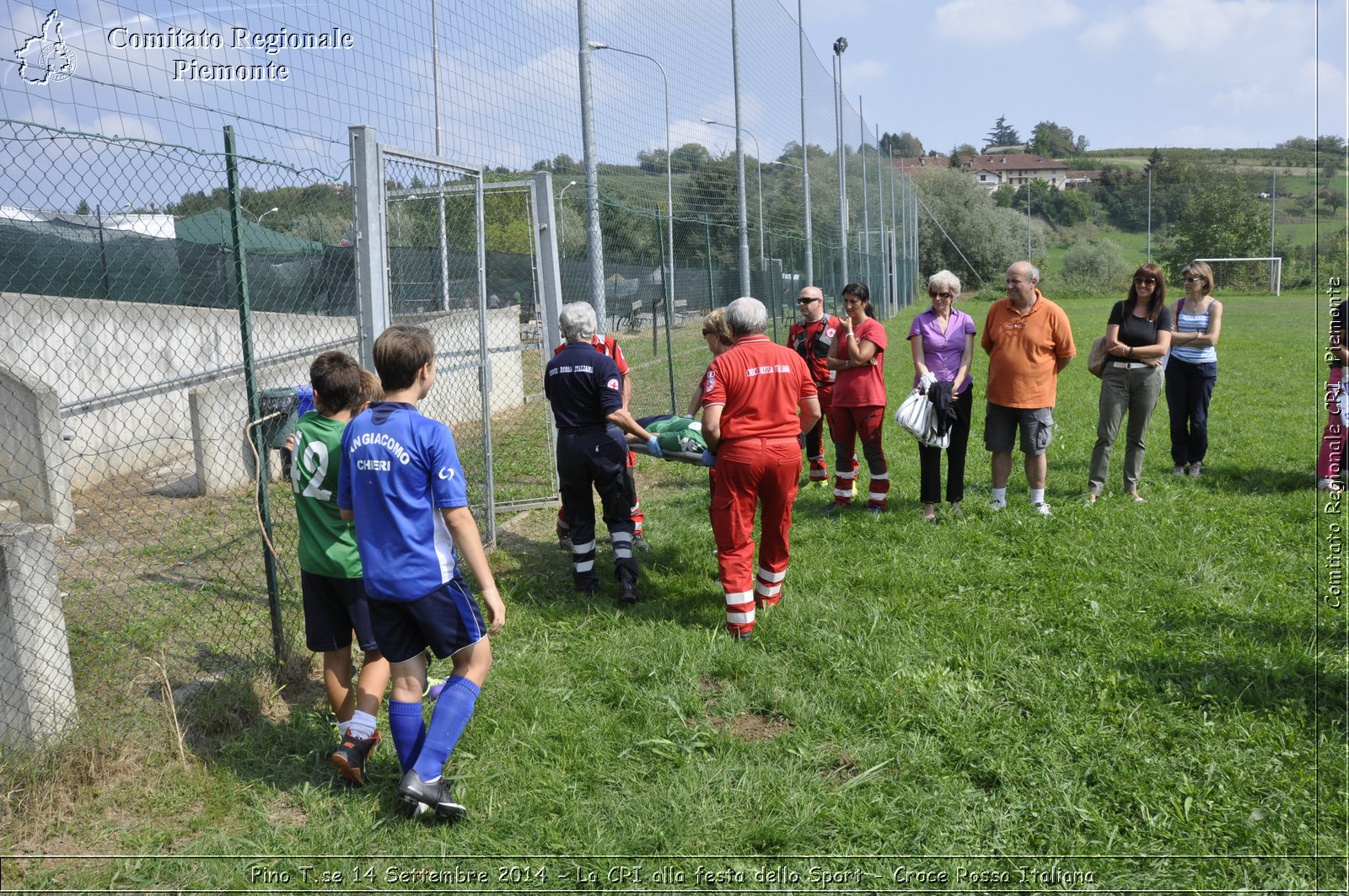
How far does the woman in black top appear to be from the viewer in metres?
7.25

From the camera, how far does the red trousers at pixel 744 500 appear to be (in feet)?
16.7

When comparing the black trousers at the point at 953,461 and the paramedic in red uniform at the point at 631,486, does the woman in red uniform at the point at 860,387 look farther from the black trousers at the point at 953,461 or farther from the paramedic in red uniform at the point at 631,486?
the paramedic in red uniform at the point at 631,486

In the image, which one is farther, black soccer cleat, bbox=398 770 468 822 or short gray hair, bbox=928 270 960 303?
short gray hair, bbox=928 270 960 303

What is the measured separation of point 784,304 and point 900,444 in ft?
38.3

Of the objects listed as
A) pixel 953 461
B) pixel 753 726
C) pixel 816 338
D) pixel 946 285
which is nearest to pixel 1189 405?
pixel 953 461

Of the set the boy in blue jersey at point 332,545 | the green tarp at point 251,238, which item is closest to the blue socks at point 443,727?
the boy in blue jersey at point 332,545

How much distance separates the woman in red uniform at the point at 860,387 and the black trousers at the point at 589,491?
2.18 meters

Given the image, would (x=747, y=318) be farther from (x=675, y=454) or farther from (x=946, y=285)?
(x=946, y=285)

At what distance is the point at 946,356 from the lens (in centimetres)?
712

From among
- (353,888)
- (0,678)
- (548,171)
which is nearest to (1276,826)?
(353,888)

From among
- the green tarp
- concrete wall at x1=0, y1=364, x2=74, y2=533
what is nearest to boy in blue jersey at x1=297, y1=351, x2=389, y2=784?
the green tarp

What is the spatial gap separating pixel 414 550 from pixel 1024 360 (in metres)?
4.96

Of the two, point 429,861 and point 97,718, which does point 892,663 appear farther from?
point 97,718

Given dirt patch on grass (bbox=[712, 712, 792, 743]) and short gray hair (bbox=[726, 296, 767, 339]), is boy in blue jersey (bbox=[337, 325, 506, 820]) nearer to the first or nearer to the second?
dirt patch on grass (bbox=[712, 712, 792, 743])
